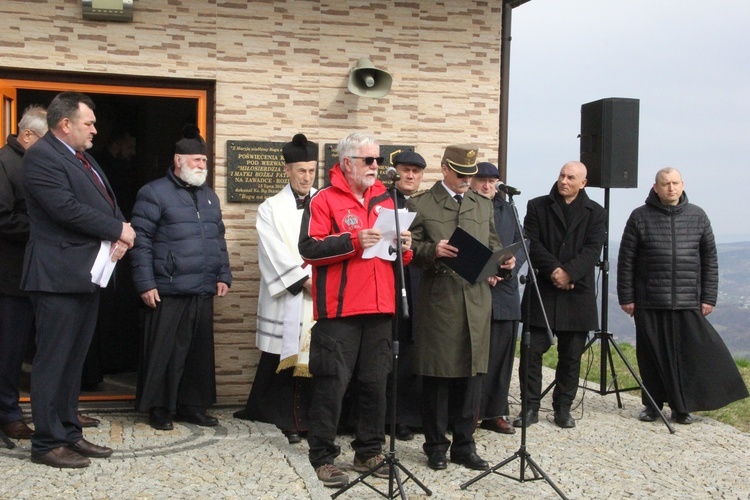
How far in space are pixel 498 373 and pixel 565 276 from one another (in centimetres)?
96

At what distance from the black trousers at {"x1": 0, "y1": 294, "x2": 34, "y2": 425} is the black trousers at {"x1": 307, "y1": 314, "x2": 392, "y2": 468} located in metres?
1.96

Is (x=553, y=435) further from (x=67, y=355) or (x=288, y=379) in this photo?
(x=67, y=355)

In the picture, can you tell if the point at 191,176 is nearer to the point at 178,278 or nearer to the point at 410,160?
the point at 178,278

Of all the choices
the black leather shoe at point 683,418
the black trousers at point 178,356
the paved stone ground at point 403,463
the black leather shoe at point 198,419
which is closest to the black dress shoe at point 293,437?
the paved stone ground at point 403,463

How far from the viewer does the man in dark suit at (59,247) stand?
18.5ft

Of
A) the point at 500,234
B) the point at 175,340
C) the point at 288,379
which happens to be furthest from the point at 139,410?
the point at 500,234

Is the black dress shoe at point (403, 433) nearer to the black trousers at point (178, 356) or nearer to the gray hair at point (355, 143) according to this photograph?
the black trousers at point (178, 356)

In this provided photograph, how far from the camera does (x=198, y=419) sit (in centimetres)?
711

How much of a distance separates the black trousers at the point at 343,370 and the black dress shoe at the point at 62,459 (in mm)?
1369

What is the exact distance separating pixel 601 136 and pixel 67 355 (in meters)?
5.16

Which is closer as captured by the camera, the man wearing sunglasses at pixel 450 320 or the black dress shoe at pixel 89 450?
the black dress shoe at pixel 89 450

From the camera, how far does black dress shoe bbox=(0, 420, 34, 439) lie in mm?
6301

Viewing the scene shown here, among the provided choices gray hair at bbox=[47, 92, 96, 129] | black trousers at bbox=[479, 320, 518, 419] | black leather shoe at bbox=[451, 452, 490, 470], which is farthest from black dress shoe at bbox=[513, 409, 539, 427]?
gray hair at bbox=[47, 92, 96, 129]

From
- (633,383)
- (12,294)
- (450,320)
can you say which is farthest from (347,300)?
(633,383)
